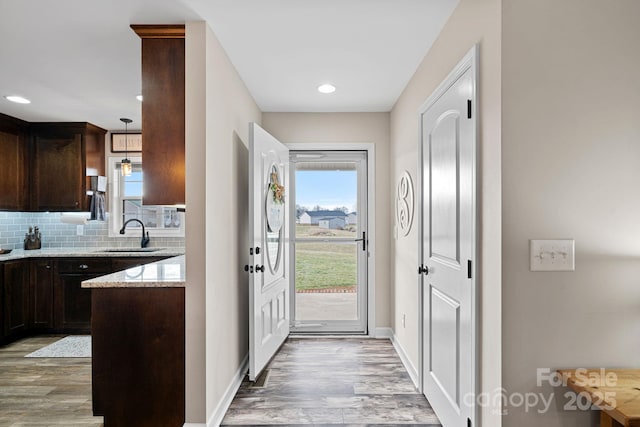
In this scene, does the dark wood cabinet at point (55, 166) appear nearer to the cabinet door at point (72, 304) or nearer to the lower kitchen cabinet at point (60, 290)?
the lower kitchen cabinet at point (60, 290)

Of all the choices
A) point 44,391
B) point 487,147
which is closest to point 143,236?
point 44,391

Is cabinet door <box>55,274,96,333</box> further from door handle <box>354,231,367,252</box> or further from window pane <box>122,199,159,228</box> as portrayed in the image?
door handle <box>354,231,367,252</box>

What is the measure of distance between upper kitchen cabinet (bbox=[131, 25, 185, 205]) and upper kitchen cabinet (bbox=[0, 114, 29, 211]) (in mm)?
2991

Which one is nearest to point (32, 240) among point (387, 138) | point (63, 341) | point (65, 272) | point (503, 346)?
point (65, 272)

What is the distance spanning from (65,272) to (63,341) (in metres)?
0.74

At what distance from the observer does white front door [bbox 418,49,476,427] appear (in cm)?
181

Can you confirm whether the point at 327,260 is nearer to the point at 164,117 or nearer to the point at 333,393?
the point at 333,393

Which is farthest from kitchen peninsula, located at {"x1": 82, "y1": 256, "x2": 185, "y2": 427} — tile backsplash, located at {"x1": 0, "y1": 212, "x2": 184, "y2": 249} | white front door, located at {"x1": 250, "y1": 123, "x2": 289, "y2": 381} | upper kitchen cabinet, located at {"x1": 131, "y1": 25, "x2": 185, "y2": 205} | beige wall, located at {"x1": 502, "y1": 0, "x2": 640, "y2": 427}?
tile backsplash, located at {"x1": 0, "y1": 212, "x2": 184, "y2": 249}

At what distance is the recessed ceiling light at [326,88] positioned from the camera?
3.19 metres

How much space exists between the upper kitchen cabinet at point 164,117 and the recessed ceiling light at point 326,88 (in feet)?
4.27

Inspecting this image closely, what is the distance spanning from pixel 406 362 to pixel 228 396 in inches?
59.0

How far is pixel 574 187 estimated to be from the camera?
1.51 meters

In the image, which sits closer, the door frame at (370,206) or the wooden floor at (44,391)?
the wooden floor at (44,391)

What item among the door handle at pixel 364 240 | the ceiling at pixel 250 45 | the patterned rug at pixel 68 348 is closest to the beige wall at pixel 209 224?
the ceiling at pixel 250 45
